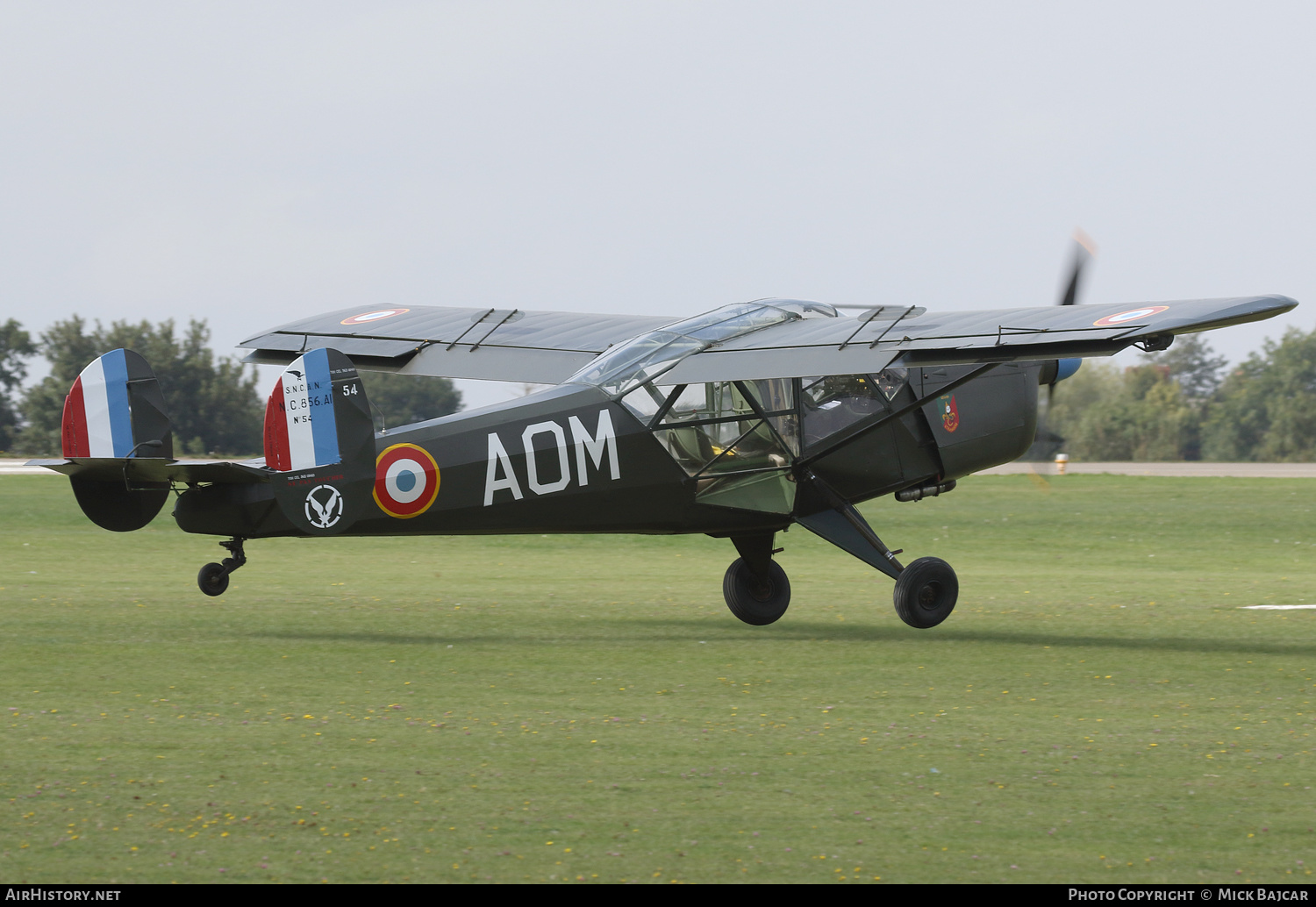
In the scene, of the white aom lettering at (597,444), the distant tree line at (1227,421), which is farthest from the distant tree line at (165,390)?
the white aom lettering at (597,444)

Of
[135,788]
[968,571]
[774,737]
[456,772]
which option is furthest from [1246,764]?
[968,571]

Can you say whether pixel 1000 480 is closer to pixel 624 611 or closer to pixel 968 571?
pixel 968 571

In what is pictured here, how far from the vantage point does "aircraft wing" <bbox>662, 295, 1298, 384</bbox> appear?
10781 mm

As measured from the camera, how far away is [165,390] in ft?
219

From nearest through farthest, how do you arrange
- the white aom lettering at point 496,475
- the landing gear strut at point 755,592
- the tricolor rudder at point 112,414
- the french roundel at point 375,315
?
1. the tricolor rudder at point 112,414
2. the white aom lettering at point 496,475
3. the landing gear strut at point 755,592
4. the french roundel at point 375,315

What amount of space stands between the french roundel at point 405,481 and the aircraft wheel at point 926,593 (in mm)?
4274

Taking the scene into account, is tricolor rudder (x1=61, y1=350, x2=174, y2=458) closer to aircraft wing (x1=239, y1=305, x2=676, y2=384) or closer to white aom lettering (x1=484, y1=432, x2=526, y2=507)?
white aom lettering (x1=484, y1=432, x2=526, y2=507)

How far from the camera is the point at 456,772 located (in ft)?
23.7

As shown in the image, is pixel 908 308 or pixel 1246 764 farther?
pixel 908 308

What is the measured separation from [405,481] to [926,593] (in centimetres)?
480

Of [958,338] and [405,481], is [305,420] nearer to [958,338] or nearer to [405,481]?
[405,481]

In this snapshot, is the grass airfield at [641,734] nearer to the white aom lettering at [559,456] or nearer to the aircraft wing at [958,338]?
the white aom lettering at [559,456]

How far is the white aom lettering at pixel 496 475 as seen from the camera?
463 inches

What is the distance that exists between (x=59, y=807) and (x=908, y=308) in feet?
28.7
